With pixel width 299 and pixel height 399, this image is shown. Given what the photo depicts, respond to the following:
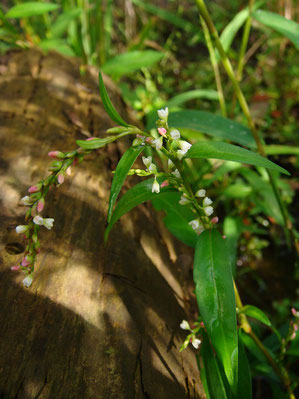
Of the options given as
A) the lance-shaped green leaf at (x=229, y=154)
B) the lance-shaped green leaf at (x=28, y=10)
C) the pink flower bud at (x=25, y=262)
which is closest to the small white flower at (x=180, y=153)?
the lance-shaped green leaf at (x=229, y=154)

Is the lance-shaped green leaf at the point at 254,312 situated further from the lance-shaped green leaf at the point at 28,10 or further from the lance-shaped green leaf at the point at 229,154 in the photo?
the lance-shaped green leaf at the point at 28,10

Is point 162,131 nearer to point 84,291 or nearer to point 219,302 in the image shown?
point 219,302

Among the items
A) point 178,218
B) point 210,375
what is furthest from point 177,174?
point 210,375

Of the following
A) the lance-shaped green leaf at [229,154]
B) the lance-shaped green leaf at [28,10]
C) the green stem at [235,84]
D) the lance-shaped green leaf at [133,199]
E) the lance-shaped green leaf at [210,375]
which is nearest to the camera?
the lance-shaped green leaf at [229,154]

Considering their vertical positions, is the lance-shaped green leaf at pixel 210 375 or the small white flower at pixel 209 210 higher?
the small white flower at pixel 209 210

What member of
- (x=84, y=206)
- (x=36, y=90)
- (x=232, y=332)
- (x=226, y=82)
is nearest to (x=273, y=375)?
(x=232, y=332)
